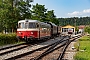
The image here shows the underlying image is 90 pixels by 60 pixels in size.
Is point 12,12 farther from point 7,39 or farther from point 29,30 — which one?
point 29,30

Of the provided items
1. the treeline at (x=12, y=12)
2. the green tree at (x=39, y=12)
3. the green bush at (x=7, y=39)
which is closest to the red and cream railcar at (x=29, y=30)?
the green bush at (x=7, y=39)

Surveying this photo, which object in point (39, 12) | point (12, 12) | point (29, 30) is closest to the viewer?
point (29, 30)

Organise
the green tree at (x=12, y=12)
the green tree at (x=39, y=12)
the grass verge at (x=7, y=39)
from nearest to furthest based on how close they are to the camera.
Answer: the grass verge at (x=7, y=39) < the green tree at (x=12, y=12) < the green tree at (x=39, y=12)

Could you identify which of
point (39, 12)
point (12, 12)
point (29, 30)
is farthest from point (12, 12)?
point (39, 12)

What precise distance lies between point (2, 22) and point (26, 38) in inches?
559

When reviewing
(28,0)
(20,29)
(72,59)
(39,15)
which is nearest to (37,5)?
(39,15)

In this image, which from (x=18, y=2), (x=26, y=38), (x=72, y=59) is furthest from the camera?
(x=18, y=2)

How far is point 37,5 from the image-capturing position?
63469 millimetres

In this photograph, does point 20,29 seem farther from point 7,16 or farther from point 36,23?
point 7,16

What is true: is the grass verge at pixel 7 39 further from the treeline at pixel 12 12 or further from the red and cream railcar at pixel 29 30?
the treeline at pixel 12 12

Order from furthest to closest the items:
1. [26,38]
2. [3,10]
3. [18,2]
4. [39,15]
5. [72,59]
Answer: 1. [39,15]
2. [18,2]
3. [3,10]
4. [26,38]
5. [72,59]

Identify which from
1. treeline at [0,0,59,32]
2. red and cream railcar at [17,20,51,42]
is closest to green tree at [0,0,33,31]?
treeline at [0,0,59,32]

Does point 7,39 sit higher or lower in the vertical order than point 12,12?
lower

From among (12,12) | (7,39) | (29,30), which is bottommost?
(7,39)
